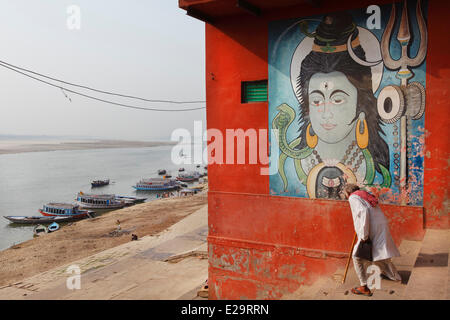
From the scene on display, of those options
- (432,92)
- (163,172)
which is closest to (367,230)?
(432,92)

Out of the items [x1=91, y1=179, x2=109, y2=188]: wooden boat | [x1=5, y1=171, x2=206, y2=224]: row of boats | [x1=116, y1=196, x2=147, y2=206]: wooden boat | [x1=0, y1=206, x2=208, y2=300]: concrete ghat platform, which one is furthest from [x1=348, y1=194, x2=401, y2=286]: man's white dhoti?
[x1=91, y1=179, x2=109, y2=188]: wooden boat

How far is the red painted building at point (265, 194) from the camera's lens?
21.0 feet

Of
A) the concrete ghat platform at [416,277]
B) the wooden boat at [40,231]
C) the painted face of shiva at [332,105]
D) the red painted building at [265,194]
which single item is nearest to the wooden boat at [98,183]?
the wooden boat at [40,231]

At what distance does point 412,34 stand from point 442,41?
1.72 ft

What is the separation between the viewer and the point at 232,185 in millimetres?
8578

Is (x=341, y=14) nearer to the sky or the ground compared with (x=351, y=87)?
nearer to the sky

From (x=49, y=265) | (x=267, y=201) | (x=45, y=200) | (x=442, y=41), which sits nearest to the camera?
(x=442, y=41)

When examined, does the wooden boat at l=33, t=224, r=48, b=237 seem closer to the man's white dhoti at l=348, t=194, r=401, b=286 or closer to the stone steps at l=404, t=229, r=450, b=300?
the man's white dhoti at l=348, t=194, r=401, b=286

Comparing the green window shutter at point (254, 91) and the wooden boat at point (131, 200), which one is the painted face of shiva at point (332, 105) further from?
the wooden boat at point (131, 200)

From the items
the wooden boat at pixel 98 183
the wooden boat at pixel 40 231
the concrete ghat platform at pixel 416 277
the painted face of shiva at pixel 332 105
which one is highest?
the painted face of shiva at pixel 332 105

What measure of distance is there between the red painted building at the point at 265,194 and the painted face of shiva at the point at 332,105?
1128 millimetres

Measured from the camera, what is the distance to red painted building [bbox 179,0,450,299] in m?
6.41

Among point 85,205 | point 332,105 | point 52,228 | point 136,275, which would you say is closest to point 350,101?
point 332,105

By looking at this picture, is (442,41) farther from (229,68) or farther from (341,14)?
(229,68)
